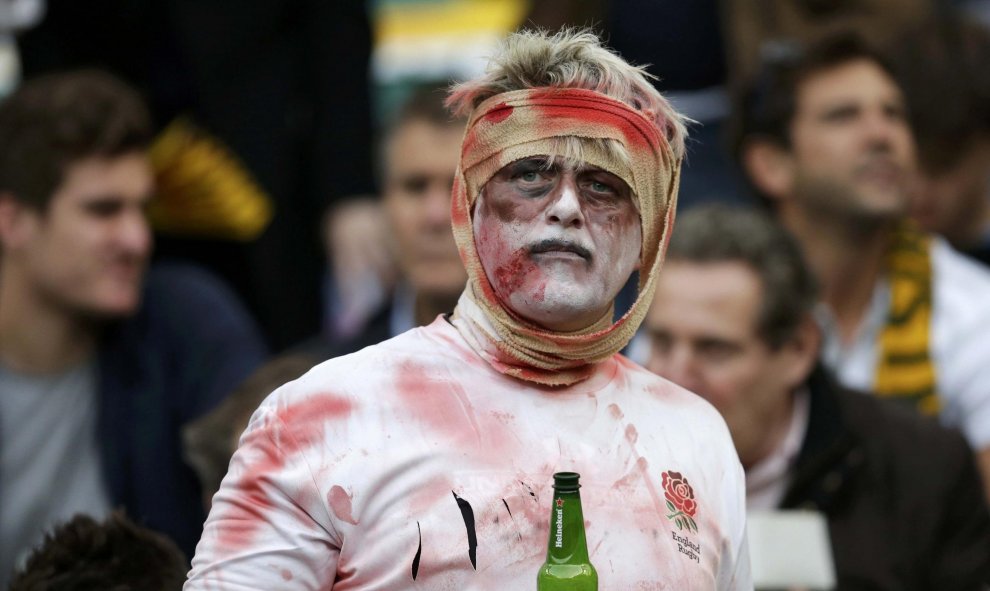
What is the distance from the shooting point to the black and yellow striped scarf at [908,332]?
5094 millimetres

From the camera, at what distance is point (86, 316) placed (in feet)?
15.7

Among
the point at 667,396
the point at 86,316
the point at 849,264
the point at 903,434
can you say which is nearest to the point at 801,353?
the point at 903,434

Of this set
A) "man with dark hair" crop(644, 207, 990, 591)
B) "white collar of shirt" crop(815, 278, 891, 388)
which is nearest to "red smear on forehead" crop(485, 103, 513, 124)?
"man with dark hair" crop(644, 207, 990, 591)

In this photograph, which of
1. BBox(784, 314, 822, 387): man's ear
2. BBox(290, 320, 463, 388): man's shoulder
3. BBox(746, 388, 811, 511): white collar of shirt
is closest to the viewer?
BBox(290, 320, 463, 388): man's shoulder

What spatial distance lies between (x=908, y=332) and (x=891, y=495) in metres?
0.92

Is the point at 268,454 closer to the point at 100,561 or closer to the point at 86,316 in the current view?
the point at 100,561

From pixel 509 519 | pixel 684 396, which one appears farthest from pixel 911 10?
pixel 509 519

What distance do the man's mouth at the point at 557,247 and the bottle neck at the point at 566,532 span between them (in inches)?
14.0

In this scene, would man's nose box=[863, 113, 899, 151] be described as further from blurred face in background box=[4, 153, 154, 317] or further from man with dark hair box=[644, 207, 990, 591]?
blurred face in background box=[4, 153, 154, 317]

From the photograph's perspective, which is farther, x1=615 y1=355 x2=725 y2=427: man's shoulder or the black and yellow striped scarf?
the black and yellow striped scarf

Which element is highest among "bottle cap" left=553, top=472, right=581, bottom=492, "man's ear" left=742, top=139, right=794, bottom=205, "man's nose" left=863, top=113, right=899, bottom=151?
"man's nose" left=863, top=113, right=899, bottom=151

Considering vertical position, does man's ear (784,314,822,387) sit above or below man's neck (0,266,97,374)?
below

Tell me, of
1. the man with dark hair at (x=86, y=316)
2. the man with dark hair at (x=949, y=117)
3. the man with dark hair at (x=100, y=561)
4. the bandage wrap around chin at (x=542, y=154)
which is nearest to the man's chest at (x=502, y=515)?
the bandage wrap around chin at (x=542, y=154)

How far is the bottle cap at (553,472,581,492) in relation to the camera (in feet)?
7.11
